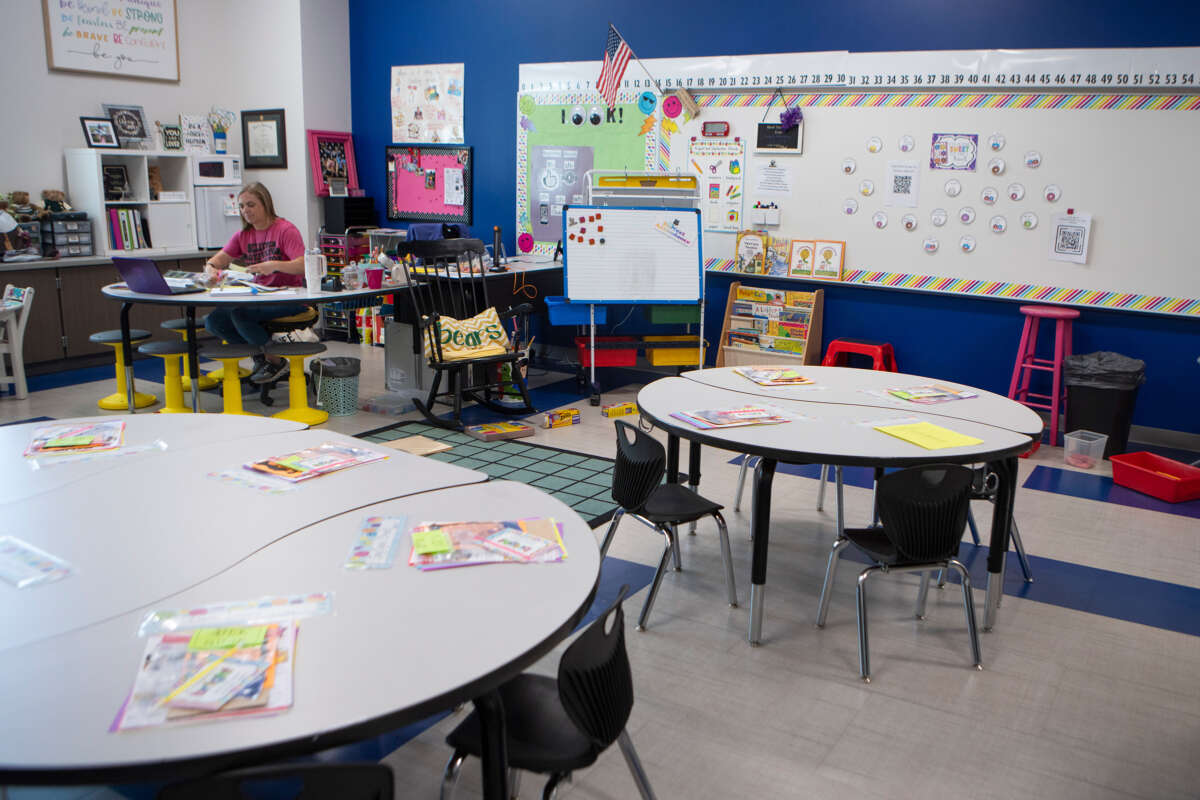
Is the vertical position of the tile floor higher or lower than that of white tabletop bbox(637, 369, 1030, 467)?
lower

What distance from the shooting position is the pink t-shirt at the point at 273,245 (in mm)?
5770

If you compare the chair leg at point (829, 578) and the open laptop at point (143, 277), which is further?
the open laptop at point (143, 277)

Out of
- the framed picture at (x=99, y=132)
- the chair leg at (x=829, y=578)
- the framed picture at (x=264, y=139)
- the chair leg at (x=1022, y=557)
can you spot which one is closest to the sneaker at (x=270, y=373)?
the framed picture at (x=99, y=132)

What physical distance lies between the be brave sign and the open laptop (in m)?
2.95

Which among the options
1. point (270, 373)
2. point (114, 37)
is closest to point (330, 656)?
point (270, 373)

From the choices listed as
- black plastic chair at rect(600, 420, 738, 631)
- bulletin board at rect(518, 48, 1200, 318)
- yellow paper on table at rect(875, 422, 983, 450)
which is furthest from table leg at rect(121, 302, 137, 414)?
yellow paper on table at rect(875, 422, 983, 450)

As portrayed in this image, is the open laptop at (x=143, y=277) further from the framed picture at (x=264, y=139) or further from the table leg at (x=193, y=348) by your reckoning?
the framed picture at (x=264, y=139)

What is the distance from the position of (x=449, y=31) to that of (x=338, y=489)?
6.31 meters

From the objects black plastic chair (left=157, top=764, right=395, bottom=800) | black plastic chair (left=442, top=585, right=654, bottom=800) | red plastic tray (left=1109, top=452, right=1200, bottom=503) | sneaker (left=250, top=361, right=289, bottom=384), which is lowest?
red plastic tray (left=1109, top=452, right=1200, bottom=503)

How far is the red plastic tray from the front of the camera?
14.5ft

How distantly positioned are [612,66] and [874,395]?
4181mm

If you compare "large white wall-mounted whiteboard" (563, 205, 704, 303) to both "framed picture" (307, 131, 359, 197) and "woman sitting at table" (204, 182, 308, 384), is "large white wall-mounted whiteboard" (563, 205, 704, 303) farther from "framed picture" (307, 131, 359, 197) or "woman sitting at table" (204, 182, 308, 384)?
"framed picture" (307, 131, 359, 197)

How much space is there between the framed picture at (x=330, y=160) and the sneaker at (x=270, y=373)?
244 cm

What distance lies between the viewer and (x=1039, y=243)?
5.46m
